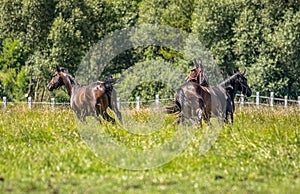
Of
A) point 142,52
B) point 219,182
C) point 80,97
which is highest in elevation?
point 142,52

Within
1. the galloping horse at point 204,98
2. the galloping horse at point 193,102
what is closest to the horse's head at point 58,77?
the galloping horse at point 204,98

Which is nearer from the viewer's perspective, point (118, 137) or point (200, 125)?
point (118, 137)

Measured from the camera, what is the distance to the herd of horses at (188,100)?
16281 millimetres

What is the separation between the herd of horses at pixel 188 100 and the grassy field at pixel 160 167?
41.4 inches

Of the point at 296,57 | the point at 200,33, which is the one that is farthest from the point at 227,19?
the point at 296,57

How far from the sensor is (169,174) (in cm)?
1098

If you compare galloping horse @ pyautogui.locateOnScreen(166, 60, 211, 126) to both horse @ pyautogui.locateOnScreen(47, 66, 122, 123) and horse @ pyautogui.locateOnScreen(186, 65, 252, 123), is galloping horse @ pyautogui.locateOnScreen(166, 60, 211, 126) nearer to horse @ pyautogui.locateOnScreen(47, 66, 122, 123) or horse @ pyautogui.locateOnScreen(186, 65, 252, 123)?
horse @ pyautogui.locateOnScreen(186, 65, 252, 123)

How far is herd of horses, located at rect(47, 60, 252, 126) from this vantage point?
53.4 feet

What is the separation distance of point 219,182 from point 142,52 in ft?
142

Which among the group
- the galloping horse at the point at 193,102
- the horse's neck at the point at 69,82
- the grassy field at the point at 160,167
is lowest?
the grassy field at the point at 160,167

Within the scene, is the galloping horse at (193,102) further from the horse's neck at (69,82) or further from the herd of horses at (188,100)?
the horse's neck at (69,82)

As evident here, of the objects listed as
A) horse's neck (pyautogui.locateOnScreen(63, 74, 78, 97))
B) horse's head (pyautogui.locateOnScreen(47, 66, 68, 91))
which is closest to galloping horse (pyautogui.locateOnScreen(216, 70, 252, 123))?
horse's neck (pyautogui.locateOnScreen(63, 74, 78, 97))

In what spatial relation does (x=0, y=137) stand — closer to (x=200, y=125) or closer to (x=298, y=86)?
(x=200, y=125)

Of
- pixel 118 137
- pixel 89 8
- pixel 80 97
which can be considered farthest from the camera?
pixel 89 8
